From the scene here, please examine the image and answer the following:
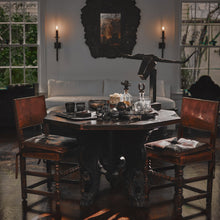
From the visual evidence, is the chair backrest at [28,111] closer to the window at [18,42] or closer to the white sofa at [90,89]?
the white sofa at [90,89]

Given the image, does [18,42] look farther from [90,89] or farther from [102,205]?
[102,205]

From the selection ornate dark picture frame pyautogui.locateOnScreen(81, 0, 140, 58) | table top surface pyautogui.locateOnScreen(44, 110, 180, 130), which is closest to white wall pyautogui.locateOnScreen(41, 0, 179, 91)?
ornate dark picture frame pyautogui.locateOnScreen(81, 0, 140, 58)

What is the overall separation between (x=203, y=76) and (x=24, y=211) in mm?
4527

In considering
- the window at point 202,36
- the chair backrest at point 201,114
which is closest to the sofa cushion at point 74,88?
the window at point 202,36

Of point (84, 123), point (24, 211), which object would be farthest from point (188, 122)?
point (24, 211)

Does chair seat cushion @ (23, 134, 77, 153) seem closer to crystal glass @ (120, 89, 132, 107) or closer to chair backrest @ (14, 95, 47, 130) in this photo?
chair backrest @ (14, 95, 47, 130)

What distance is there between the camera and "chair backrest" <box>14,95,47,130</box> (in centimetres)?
311

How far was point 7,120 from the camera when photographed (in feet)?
20.6

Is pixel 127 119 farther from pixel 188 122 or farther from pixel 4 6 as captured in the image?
pixel 4 6

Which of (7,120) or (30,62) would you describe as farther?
(30,62)

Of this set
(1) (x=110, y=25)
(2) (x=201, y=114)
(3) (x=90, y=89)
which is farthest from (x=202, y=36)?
(2) (x=201, y=114)

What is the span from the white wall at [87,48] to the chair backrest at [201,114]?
3.57 m

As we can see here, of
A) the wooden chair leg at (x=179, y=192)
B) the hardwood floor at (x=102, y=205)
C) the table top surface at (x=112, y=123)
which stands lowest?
the hardwood floor at (x=102, y=205)

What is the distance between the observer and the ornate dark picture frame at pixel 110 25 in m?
6.68
